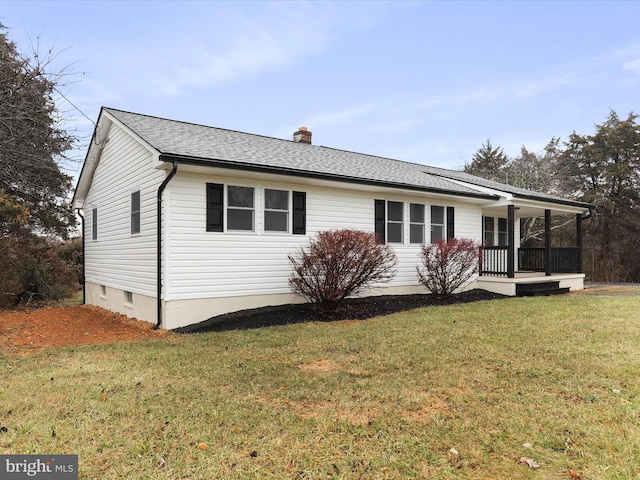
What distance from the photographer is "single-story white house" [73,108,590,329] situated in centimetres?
817

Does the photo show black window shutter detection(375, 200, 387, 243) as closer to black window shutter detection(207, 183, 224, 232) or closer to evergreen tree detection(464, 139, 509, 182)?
black window shutter detection(207, 183, 224, 232)

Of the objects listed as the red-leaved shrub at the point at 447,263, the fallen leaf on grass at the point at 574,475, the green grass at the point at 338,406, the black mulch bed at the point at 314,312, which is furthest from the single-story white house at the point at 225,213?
the fallen leaf on grass at the point at 574,475

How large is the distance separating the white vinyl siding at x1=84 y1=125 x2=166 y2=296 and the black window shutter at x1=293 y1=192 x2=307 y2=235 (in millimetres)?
3108

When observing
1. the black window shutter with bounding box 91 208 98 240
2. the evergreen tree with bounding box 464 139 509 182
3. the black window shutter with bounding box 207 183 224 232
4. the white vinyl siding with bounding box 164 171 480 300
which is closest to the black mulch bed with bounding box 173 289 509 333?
the white vinyl siding with bounding box 164 171 480 300

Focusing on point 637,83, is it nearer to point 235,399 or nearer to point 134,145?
point 134,145

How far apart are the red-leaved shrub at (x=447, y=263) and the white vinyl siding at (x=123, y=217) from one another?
7357 millimetres

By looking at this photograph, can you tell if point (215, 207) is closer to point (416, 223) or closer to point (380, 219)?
point (380, 219)

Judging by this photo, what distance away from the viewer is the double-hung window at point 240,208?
8828 mm

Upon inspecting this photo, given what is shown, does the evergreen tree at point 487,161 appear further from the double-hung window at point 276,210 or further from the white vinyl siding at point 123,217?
the white vinyl siding at point 123,217

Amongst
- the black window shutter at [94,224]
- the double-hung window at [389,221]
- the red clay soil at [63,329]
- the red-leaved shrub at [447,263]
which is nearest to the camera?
the red clay soil at [63,329]

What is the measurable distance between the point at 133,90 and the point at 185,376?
15076mm

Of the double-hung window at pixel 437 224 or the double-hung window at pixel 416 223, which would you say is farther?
the double-hung window at pixel 437 224

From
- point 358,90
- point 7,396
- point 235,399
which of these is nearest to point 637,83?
point 358,90

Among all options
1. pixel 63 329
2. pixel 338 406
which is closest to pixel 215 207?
pixel 63 329
